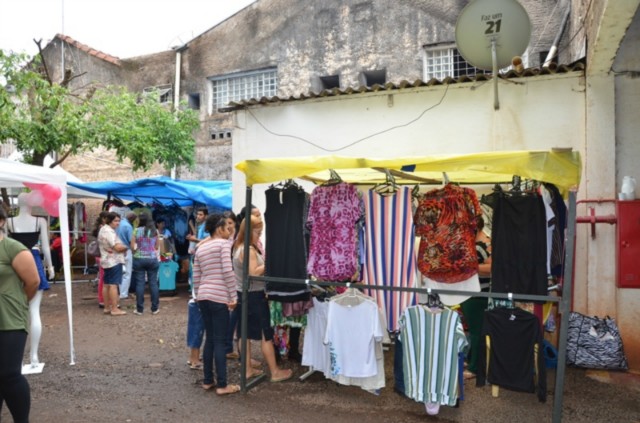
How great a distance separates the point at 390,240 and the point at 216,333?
182 centimetres

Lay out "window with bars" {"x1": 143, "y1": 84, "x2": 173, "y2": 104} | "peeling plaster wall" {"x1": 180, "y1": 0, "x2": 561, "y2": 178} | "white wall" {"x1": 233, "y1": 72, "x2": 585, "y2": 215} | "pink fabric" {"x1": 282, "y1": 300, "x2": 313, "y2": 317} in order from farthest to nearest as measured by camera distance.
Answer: "window with bars" {"x1": 143, "y1": 84, "x2": 173, "y2": 104} → "peeling plaster wall" {"x1": 180, "y1": 0, "x2": 561, "y2": 178} → "white wall" {"x1": 233, "y1": 72, "x2": 585, "y2": 215} → "pink fabric" {"x1": 282, "y1": 300, "x2": 313, "y2": 317}

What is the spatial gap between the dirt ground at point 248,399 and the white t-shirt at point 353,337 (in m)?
0.35

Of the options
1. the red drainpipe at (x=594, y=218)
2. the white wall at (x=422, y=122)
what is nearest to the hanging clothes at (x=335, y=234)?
the red drainpipe at (x=594, y=218)

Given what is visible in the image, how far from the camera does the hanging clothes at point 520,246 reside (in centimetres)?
420

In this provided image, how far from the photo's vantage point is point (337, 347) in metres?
4.69

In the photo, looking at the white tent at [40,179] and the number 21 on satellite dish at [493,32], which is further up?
the number 21 on satellite dish at [493,32]

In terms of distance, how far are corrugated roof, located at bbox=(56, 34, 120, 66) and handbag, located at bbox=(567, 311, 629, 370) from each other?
16.1 m

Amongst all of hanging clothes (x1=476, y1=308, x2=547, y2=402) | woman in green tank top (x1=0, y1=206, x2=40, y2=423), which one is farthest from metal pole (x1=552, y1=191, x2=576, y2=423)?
woman in green tank top (x1=0, y1=206, x2=40, y2=423)

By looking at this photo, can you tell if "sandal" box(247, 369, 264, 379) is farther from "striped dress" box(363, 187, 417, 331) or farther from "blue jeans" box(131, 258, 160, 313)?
"blue jeans" box(131, 258, 160, 313)

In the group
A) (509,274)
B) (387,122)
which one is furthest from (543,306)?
(387,122)

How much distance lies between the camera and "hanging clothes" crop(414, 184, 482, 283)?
4.48 m

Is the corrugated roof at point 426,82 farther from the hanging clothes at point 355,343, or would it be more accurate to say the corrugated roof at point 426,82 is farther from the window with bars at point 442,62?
the window with bars at point 442,62

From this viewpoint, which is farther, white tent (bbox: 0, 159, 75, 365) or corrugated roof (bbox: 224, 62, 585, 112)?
corrugated roof (bbox: 224, 62, 585, 112)

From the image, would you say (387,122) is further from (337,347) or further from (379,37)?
(379,37)
